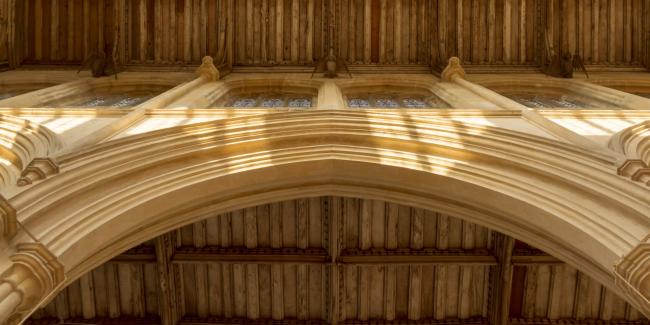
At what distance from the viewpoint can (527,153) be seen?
504cm

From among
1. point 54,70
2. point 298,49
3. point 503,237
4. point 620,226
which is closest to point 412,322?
point 503,237

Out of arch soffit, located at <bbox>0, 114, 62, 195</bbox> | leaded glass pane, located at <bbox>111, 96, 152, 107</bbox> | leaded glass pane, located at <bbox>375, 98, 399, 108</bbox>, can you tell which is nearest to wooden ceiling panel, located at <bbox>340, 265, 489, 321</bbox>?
leaded glass pane, located at <bbox>375, 98, 399, 108</bbox>

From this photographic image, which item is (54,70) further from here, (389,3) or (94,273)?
(389,3)

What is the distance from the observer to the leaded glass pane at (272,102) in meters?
9.10

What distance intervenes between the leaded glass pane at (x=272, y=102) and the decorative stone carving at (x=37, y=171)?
15.6 ft

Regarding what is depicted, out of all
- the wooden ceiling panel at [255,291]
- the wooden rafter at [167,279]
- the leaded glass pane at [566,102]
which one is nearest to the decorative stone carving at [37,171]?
the wooden rafter at [167,279]

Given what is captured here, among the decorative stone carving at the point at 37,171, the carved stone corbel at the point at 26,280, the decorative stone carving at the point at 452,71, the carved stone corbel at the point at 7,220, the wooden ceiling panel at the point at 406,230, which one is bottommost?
the wooden ceiling panel at the point at 406,230

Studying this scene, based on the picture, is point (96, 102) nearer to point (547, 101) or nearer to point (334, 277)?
point (334, 277)

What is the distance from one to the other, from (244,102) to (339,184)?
4065 mm

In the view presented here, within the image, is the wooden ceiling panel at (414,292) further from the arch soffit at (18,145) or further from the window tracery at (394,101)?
the arch soffit at (18,145)

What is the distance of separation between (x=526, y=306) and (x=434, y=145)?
415cm

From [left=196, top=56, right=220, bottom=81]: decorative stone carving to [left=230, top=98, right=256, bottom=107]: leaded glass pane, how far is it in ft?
1.96

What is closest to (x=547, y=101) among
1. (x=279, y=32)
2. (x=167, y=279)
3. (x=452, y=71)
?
(x=452, y=71)

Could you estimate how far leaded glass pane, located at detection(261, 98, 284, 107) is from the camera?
910 cm
